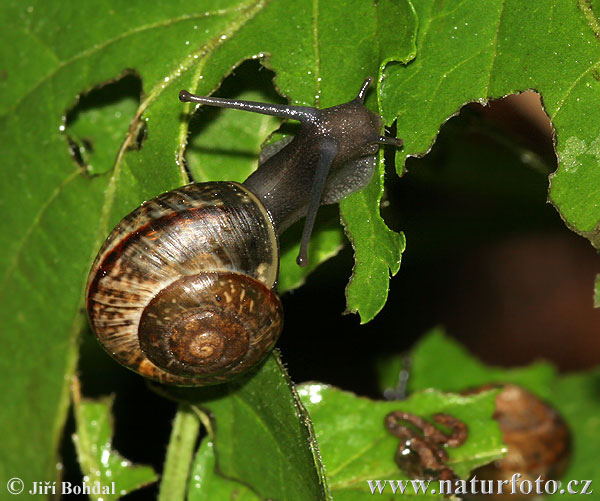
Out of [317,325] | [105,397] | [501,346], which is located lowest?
[501,346]

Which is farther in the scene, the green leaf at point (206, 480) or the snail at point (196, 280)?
the green leaf at point (206, 480)

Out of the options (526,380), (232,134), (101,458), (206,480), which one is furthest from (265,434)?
(526,380)

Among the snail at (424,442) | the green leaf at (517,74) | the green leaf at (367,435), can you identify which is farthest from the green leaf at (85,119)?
the snail at (424,442)

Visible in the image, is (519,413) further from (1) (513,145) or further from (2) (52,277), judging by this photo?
(2) (52,277)

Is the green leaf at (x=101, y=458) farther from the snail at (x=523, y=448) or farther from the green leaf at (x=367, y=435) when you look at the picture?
the snail at (x=523, y=448)

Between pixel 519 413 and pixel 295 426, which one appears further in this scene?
pixel 519 413

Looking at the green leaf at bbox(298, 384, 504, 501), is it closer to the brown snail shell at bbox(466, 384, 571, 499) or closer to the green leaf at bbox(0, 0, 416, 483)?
the brown snail shell at bbox(466, 384, 571, 499)

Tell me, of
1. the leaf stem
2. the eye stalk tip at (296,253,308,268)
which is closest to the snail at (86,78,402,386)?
the eye stalk tip at (296,253,308,268)

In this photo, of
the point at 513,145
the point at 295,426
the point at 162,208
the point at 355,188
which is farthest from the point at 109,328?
the point at 513,145
